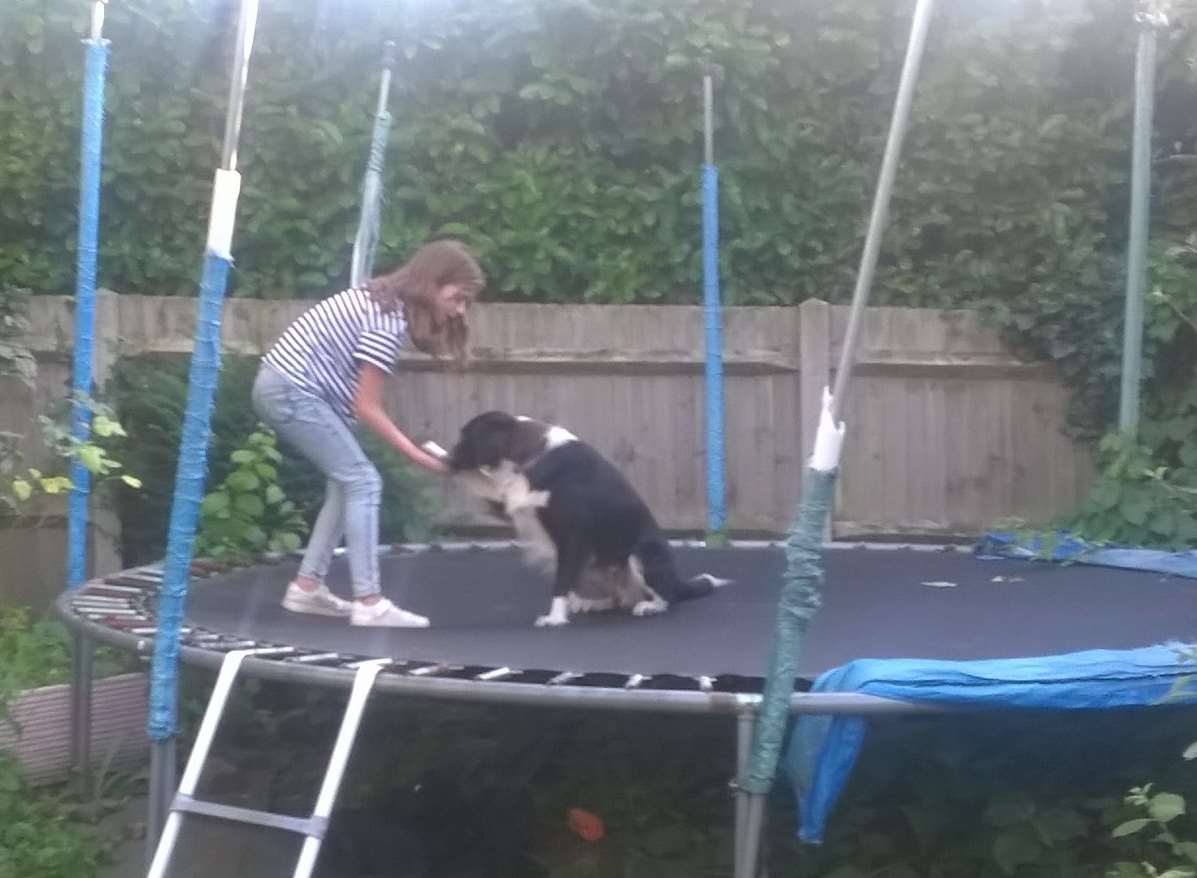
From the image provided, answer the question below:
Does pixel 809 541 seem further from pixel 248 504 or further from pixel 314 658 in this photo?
pixel 248 504

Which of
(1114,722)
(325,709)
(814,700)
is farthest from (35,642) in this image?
(1114,722)

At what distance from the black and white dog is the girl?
130mm

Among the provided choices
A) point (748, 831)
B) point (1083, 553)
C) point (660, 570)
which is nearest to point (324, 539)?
point (660, 570)

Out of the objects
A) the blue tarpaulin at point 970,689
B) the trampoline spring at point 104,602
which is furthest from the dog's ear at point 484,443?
the blue tarpaulin at point 970,689

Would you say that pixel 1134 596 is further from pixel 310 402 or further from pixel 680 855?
pixel 310 402

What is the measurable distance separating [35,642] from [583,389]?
188 centimetres

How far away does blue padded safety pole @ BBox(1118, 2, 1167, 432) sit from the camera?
432 centimetres

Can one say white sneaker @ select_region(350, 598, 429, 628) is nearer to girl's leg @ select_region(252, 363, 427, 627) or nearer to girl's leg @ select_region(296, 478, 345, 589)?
girl's leg @ select_region(252, 363, 427, 627)

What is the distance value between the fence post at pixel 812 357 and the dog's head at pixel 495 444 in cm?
→ 178

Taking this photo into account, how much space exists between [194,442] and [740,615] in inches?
57.9

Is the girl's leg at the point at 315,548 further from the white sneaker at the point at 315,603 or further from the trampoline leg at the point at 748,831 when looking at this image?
the trampoline leg at the point at 748,831

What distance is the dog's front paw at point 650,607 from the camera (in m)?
3.36

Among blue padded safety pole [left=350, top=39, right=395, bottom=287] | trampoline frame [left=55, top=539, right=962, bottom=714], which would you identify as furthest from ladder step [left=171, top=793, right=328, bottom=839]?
blue padded safety pole [left=350, top=39, right=395, bottom=287]

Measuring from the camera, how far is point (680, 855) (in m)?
2.64
